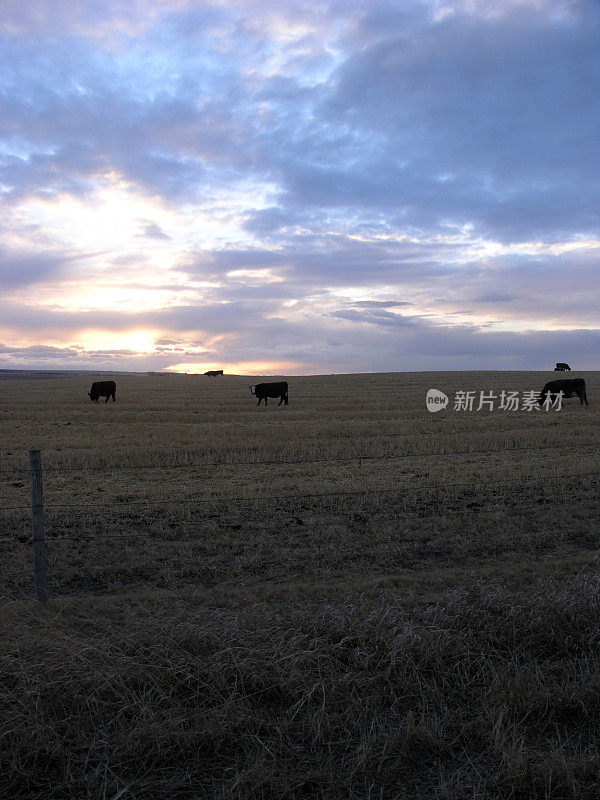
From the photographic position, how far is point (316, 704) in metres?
3.30

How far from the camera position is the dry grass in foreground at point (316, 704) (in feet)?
8.92

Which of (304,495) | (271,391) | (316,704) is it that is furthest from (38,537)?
(271,391)

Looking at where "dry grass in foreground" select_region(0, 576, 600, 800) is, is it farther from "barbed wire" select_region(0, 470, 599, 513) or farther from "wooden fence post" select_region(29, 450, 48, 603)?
"barbed wire" select_region(0, 470, 599, 513)

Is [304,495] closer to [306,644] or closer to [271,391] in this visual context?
[306,644]

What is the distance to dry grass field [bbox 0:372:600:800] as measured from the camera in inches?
111

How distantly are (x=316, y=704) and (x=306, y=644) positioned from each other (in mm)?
551

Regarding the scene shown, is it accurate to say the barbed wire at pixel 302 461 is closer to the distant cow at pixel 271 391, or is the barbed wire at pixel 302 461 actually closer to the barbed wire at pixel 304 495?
the barbed wire at pixel 304 495

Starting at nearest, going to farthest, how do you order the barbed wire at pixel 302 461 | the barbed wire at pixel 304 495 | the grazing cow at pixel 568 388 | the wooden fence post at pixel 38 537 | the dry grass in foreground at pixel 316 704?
the dry grass in foreground at pixel 316 704
the wooden fence post at pixel 38 537
the barbed wire at pixel 304 495
the barbed wire at pixel 302 461
the grazing cow at pixel 568 388

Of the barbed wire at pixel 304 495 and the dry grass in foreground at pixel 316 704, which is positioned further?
the barbed wire at pixel 304 495

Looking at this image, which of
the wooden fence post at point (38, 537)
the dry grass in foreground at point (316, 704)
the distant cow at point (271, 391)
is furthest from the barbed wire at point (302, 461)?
the distant cow at point (271, 391)

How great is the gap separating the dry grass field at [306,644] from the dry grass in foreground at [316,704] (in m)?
0.01

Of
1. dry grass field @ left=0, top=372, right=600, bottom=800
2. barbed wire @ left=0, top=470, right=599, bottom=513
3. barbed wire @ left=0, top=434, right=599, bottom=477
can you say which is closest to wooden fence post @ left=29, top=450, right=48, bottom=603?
dry grass field @ left=0, top=372, right=600, bottom=800

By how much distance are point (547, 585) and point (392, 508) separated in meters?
4.08

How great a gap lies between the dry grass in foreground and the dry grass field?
0.04 feet
